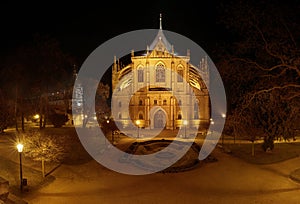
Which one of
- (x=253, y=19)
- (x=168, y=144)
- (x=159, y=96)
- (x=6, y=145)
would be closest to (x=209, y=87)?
(x=159, y=96)

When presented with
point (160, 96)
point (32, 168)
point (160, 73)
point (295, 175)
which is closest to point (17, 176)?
point (32, 168)

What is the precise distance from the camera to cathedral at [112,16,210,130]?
5850cm

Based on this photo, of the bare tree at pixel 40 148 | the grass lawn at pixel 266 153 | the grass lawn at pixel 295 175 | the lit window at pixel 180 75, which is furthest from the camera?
the lit window at pixel 180 75

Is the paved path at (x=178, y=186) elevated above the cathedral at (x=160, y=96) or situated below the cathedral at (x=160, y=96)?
below

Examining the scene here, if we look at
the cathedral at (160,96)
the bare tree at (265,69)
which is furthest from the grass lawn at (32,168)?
the cathedral at (160,96)

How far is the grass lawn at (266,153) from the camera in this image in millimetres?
26438

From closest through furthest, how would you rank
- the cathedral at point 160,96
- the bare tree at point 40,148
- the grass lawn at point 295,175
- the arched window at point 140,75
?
the grass lawn at point 295,175, the bare tree at point 40,148, the cathedral at point 160,96, the arched window at point 140,75

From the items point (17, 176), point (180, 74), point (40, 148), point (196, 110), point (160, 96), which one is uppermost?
point (180, 74)

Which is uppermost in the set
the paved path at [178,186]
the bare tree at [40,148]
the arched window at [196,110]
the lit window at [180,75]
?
the lit window at [180,75]

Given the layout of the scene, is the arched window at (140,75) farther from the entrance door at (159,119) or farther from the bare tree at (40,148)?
the bare tree at (40,148)

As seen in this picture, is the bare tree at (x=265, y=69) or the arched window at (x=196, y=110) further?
the arched window at (x=196, y=110)

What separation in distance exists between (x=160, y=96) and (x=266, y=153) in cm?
3108

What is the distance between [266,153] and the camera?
29.2m

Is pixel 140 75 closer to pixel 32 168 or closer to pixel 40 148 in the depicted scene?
pixel 32 168
